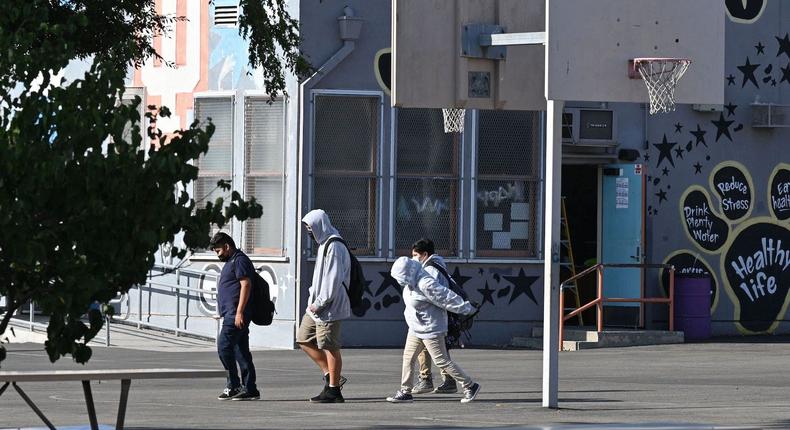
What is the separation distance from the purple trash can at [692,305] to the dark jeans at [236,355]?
10554mm

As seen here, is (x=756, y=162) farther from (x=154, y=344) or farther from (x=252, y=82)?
(x=154, y=344)

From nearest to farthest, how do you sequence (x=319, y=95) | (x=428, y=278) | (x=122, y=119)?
(x=122, y=119)
(x=428, y=278)
(x=319, y=95)

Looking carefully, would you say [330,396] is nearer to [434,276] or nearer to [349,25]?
[434,276]

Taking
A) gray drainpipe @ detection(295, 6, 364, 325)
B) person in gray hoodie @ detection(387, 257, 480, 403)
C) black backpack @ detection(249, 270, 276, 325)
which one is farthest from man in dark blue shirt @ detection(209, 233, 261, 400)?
gray drainpipe @ detection(295, 6, 364, 325)

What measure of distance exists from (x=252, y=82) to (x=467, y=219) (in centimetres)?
380

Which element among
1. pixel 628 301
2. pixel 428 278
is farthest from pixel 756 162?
pixel 428 278

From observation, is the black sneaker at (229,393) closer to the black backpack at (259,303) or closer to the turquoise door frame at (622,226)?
the black backpack at (259,303)

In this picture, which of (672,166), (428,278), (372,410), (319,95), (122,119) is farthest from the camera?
(672,166)

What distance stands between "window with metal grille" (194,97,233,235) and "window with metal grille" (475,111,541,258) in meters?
3.76

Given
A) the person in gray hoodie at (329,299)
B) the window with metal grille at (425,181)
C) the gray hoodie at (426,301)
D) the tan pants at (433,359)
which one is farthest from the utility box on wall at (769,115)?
the person in gray hoodie at (329,299)

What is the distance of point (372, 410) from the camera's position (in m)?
14.6

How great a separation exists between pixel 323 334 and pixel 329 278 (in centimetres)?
53

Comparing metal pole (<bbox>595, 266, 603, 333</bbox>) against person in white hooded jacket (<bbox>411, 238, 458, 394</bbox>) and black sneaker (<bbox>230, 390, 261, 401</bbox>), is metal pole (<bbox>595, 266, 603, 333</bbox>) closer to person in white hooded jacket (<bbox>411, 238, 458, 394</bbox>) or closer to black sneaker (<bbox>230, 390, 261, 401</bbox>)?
person in white hooded jacket (<bbox>411, 238, 458, 394</bbox>)

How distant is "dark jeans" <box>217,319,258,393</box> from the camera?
15703 mm
